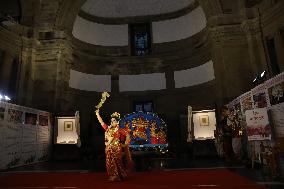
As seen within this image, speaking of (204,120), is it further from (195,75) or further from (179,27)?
(179,27)

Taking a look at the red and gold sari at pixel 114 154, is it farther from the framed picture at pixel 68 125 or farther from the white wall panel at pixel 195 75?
the white wall panel at pixel 195 75

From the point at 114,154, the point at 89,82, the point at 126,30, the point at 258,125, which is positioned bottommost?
the point at 114,154

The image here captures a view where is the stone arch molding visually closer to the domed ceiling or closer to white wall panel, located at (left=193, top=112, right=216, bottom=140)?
the domed ceiling

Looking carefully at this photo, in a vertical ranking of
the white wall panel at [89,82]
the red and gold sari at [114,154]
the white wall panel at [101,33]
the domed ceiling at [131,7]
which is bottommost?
the red and gold sari at [114,154]

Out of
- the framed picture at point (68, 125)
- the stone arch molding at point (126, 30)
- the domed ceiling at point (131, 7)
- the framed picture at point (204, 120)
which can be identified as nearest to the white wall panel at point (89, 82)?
the stone arch molding at point (126, 30)

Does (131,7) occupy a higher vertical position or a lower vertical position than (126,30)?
higher

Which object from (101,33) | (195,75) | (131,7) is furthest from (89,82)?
(195,75)

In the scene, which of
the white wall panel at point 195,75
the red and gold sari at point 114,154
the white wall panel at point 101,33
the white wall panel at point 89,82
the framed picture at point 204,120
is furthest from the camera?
the white wall panel at point 101,33

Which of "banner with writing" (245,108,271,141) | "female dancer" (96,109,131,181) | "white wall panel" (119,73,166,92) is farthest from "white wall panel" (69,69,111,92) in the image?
"banner with writing" (245,108,271,141)

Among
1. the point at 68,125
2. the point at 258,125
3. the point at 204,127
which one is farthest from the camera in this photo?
the point at 68,125

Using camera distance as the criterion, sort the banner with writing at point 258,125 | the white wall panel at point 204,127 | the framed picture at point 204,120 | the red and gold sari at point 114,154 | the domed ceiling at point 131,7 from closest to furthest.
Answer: the red and gold sari at point 114,154
the banner with writing at point 258,125
the white wall panel at point 204,127
the framed picture at point 204,120
the domed ceiling at point 131,7

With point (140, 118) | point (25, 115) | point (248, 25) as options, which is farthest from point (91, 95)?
point (248, 25)

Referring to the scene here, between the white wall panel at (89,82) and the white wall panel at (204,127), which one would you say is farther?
the white wall panel at (89,82)

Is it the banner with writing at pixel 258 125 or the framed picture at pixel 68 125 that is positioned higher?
the framed picture at pixel 68 125
